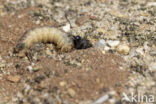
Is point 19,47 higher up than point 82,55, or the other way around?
point 19,47

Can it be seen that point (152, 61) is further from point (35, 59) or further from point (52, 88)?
point (35, 59)

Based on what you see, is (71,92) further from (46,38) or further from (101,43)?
(46,38)

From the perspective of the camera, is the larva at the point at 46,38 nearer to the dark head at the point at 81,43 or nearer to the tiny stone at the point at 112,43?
the dark head at the point at 81,43

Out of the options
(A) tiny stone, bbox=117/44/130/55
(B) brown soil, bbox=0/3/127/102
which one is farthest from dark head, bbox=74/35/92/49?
(A) tiny stone, bbox=117/44/130/55

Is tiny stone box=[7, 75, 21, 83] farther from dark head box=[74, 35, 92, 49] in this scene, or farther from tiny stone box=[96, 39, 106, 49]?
tiny stone box=[96, 39, 106, 49]

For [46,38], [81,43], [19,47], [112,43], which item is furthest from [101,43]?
[19,47]

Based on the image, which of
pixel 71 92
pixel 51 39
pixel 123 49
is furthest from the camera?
pixel 51 39

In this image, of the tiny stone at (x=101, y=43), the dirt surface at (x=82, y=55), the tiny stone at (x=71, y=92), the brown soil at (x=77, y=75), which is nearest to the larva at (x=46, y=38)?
the dirt surface at (x=82, y=55)

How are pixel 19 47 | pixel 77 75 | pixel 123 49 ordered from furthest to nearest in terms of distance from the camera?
pixel 19 47 → pixel 123 49 → pixel 77 75
